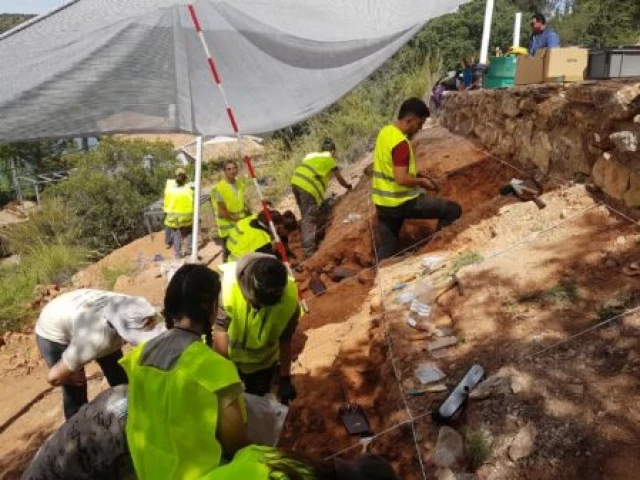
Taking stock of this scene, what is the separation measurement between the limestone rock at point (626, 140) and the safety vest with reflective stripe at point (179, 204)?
7.03 m

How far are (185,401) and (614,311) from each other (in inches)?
96.9

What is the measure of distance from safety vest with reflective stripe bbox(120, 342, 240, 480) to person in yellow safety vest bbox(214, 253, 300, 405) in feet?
2.85

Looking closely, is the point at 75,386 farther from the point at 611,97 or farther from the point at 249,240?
the point at 611,97

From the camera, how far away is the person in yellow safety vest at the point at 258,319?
2.59m

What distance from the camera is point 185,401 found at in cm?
161

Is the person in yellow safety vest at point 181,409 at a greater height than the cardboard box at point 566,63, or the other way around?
the cardboard box at point 566,63

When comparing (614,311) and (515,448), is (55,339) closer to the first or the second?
(515,448)

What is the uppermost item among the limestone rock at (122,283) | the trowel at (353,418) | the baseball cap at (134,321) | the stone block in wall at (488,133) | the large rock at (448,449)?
the stone block in wall at (488,133)

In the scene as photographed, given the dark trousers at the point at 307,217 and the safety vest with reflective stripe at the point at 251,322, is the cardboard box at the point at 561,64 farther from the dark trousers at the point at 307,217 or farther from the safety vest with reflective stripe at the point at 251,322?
the safety vest with reflective stripe at the point at 251,322

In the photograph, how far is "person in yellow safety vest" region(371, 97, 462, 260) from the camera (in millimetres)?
4383

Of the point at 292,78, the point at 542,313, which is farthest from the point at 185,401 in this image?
the point at 292,78

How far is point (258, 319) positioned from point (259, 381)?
1.90ft

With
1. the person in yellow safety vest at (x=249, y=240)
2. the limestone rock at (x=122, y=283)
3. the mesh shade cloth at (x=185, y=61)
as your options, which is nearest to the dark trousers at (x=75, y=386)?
the mesh shade cloth at (x=185, y=61)

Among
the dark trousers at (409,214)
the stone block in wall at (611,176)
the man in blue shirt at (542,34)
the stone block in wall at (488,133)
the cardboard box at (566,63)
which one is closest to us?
the stone block in wall at (611,176)
